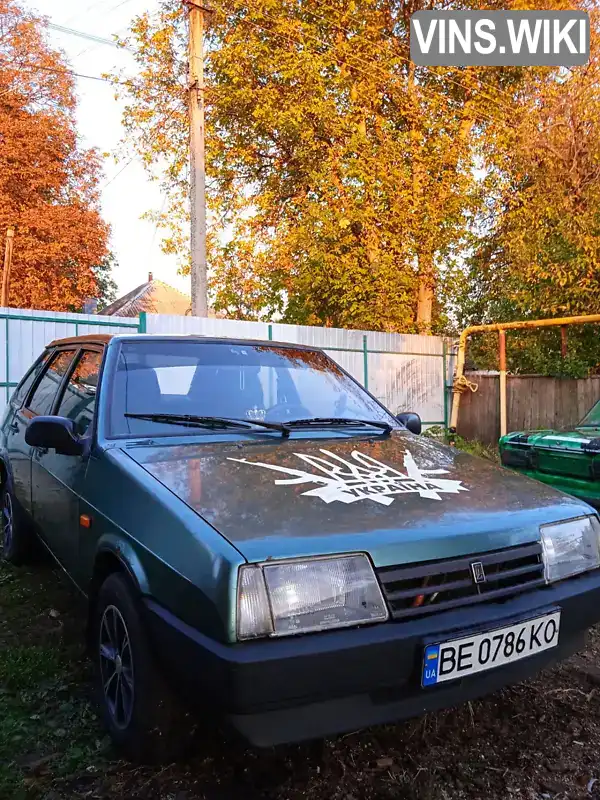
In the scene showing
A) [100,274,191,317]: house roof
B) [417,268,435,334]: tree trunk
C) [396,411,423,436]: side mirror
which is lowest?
[396,411,423,436]: side mirror

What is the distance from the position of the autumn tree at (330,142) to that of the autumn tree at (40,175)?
10762 mm

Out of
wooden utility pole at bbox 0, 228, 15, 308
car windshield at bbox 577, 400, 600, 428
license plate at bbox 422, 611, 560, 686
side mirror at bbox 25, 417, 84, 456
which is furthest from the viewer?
wooden utility pole at bbox 0, 228, 15, 308

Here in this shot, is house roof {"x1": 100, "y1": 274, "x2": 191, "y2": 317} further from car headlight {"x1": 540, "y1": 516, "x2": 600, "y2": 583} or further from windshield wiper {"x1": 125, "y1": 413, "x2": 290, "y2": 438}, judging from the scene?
car headlight {"x1": 540, "y1": 516, "x2": 600, "y2": 583}

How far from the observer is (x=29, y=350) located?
880cm

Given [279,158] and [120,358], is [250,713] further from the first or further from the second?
[279,158]

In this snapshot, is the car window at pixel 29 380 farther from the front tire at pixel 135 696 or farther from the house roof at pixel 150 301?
the house roof at pixel 150 301

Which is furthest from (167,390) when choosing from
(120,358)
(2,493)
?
(2,493)

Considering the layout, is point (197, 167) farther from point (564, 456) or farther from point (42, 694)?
point (42, 694)

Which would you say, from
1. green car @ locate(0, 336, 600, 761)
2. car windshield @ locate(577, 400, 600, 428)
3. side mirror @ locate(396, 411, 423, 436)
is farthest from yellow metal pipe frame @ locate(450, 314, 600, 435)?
green car @ locate(0, 336, 600, 761)

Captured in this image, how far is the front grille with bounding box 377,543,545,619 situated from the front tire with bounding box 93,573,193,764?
814 millimetres

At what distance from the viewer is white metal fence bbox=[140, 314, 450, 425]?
1034 centimetres

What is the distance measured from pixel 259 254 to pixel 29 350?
22.8 ft

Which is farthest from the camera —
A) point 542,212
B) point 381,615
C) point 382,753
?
point 542,212

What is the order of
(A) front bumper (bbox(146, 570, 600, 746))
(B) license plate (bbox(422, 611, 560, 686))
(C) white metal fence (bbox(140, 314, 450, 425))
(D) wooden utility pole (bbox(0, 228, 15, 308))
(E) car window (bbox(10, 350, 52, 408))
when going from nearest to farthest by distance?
(A) front bumper (bbox(146, 570, 600, 746)) < (B) license plate (bbox(422, 611, 560, 686)) < (E) car window (bbox(10, 350, 52, 408)) < (C) white metal fence (bbox(140, 314, 450, 425)) < (D) wooden utility pole (bbox(0, 228, 15, 308))
